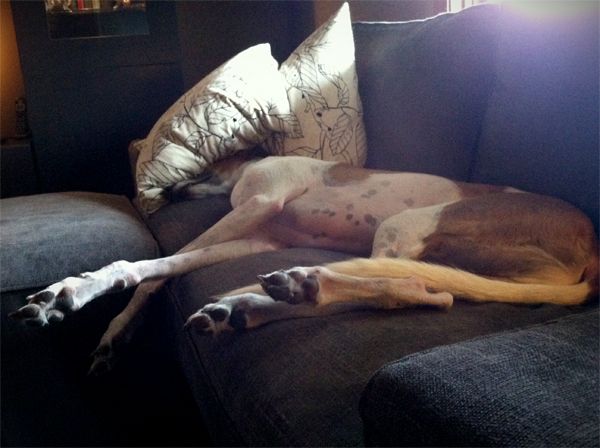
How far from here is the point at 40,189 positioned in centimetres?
342

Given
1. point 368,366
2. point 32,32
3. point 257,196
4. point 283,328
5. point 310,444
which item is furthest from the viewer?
point 32,32

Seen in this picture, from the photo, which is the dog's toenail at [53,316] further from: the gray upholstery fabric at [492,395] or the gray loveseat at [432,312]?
the gray upholstery fabric at [492,395]

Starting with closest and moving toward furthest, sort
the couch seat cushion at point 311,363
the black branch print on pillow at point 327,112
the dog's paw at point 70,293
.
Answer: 1. the couch seat cushion at point 311,363
2. the dog's paw at point 70,293
3. the black branch print on pillow at point 327,112

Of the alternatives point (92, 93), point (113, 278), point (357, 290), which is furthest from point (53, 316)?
point (92, 93)

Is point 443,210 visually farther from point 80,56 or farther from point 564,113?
point 80,56

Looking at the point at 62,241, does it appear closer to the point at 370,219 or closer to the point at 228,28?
the point at 370,219

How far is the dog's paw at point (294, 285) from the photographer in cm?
120

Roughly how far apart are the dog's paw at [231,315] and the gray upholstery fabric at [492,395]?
0.50m

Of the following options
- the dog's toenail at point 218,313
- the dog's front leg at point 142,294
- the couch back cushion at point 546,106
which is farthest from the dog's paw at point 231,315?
the couch back cushion at point 546,106

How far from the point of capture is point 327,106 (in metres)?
2.23

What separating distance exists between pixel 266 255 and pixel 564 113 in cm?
85

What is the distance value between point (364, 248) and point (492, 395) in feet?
3.79

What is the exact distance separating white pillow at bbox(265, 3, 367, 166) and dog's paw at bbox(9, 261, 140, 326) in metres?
0.86

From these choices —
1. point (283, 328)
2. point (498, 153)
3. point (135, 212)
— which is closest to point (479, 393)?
point (283, 328)
